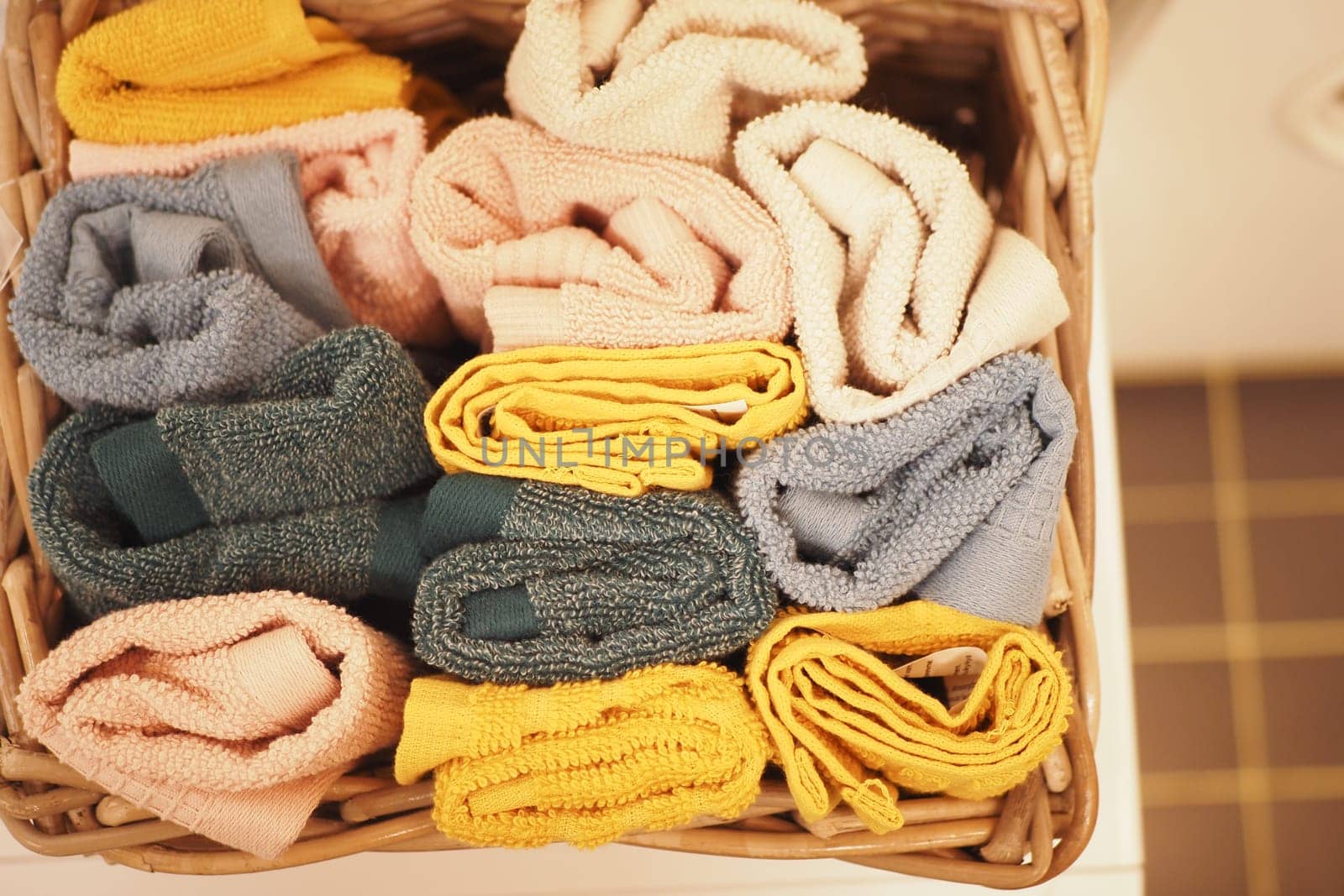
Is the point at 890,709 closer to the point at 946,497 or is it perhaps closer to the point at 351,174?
the point at 946,497

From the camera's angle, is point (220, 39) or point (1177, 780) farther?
point (1177, 780)

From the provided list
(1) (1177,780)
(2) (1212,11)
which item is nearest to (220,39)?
(2) (1212,11)

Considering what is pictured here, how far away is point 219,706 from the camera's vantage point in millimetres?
414

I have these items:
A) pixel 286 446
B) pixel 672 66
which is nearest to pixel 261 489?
pixel 286 446

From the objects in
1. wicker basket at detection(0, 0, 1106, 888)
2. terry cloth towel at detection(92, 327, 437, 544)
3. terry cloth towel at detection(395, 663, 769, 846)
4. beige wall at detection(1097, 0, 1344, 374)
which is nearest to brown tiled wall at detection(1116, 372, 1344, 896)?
beige wall at detection(1097, 0, 1344, 374)

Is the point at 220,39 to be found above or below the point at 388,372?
above

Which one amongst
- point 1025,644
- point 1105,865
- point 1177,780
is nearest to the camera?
point 1025,644

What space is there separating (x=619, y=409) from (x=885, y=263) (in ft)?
0.45

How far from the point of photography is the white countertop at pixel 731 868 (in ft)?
1.80

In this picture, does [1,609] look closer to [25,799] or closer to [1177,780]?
[25,799]

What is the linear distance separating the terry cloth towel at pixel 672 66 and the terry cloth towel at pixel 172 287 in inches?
5.7

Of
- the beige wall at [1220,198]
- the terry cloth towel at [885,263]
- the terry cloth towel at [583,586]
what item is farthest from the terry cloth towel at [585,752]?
the beige wall at [1220,198]

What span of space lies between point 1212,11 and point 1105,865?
557 mm

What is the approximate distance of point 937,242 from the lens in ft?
1.35
